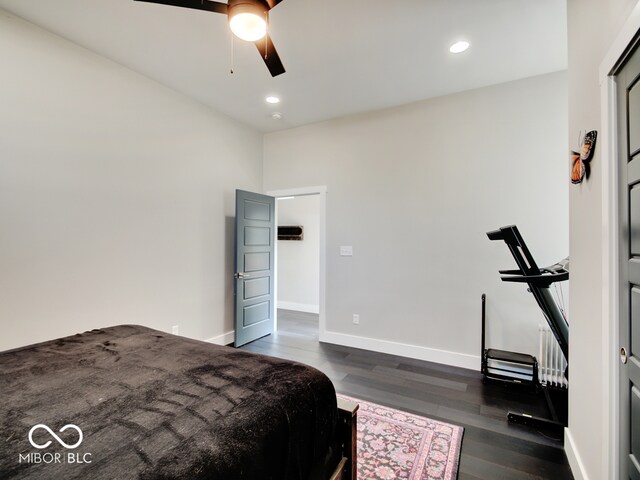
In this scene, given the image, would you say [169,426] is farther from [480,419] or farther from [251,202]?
[251,202]

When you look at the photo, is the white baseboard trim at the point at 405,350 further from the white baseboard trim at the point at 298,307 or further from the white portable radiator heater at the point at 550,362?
the white baseboard trim at the point at 298,307

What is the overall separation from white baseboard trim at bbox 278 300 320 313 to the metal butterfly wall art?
5.09 meters

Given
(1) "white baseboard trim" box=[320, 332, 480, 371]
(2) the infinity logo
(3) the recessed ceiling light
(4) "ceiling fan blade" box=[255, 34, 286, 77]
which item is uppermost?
(3) the recessed ceiling light

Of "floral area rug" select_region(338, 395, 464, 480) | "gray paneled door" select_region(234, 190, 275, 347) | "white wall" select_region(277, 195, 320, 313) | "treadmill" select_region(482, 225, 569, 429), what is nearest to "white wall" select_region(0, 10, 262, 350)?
"gray paneled door" select_region(234, 190, 275, 347)

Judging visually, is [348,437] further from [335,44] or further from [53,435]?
[335,44]

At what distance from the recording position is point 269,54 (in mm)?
1931

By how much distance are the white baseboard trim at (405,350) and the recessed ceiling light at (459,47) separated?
311cm

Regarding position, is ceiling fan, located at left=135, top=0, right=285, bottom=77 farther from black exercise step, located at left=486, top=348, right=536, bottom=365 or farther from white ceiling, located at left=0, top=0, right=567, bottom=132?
black exercise step, located at left=486, top=348, right=536, bottom=365

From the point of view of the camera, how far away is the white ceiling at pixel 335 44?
223 centimetres

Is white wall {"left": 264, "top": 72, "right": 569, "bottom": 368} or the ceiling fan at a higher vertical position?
the ceiling fan

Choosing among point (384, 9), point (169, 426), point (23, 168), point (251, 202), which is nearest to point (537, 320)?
point (384, 9)

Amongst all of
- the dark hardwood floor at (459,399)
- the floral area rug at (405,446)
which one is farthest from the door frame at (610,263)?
the floral area rug at (405,446)

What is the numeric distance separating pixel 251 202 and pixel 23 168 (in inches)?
92.6

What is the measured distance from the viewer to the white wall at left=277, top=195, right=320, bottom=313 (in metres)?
6.36
